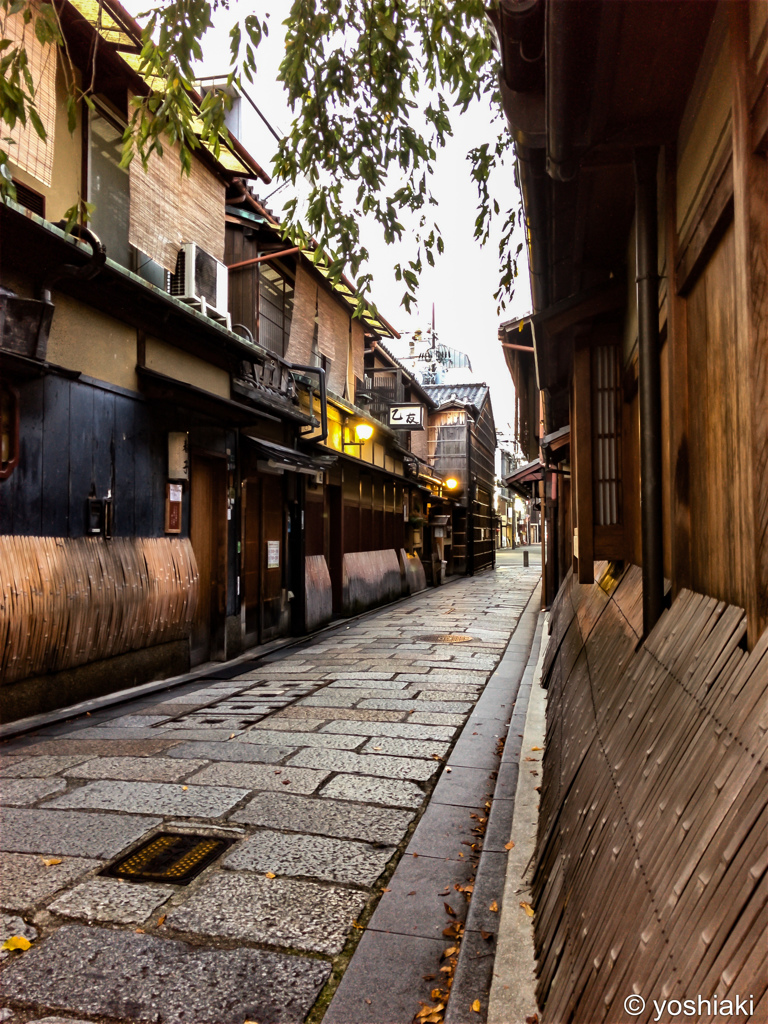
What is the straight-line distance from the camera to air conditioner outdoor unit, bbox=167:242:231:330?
35.6 feet

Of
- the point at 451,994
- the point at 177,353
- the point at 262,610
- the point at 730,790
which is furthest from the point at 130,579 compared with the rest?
the point at 730,790

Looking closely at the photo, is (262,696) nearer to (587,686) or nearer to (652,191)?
(587,686)

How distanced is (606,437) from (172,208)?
7.79 metres

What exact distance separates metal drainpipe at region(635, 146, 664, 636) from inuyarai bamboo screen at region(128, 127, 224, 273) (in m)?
6.85

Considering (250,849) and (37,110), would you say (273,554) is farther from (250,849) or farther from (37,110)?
(250,849)

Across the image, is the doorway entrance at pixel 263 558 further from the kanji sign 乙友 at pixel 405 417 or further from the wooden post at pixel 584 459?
the kanji sign 乙友 at pixel 405 417

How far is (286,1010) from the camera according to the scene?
2.94 metres

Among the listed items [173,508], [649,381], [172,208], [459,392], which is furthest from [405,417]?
[649,381]

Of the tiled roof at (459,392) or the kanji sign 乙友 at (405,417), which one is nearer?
the kanji sign 乙友 at (405,417)

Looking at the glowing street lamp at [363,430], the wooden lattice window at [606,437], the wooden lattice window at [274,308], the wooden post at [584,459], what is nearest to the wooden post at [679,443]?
the wooden post at [584,459]

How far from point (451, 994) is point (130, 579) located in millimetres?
6957

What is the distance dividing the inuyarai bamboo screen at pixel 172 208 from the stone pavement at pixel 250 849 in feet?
21.2

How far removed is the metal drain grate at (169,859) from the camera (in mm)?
4062

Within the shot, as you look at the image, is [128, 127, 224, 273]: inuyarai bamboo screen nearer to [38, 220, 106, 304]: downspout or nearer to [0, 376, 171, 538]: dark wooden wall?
[38, 220, 106, 304]: downspout
